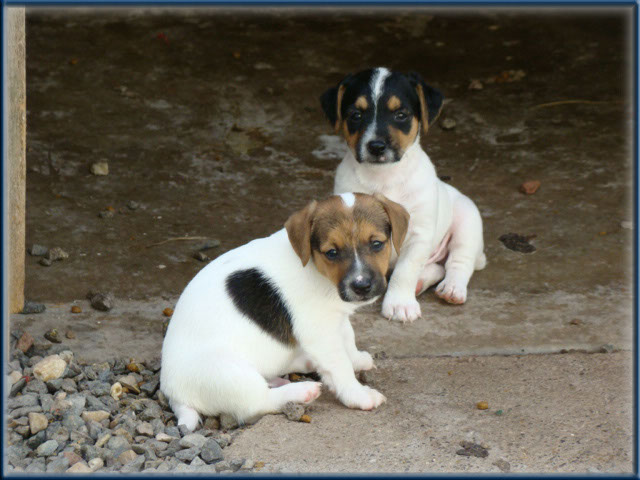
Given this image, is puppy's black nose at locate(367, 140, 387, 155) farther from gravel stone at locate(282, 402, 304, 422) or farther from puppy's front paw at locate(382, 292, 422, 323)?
gravel stone at locate(282, 402, 304, 422)

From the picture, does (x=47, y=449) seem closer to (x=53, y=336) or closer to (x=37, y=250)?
(x=53, y=336)

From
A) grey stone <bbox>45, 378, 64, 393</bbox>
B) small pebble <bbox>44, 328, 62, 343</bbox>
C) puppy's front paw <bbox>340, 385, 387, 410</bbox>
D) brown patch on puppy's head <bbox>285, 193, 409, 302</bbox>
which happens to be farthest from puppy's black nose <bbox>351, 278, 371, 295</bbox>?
small pebble <bbox>44, 328, 62, 343</bbox>

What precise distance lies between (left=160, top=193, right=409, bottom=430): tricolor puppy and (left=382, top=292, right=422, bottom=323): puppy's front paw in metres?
1.28

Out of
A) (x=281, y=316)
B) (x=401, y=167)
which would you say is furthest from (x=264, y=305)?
(x=401, y=167)

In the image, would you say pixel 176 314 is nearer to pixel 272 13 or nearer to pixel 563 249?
pixel 563 249

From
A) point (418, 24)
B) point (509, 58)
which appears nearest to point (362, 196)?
point (509, 58)

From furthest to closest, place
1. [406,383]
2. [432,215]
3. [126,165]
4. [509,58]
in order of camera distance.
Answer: [509,58] < [126,165] < [432,215] < [406,383]

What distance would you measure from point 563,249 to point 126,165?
4462 mm

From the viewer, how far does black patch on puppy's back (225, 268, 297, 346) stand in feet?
17.7

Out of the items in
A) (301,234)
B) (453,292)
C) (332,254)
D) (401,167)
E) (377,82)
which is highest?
(377,82)

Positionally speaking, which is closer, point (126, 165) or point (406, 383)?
point (406, 383)

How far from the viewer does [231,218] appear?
8.38 m

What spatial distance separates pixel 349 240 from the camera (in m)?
5.21

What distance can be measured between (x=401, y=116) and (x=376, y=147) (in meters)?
0.35
